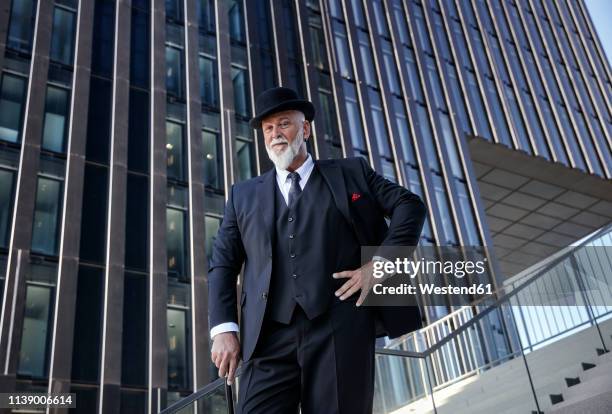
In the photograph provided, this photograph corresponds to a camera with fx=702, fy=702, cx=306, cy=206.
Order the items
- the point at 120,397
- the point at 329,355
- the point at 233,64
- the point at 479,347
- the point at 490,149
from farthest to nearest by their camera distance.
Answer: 1. the point at 490,149
2. the point at 233,64
3. the point at 120,397
4. the point at 479,347
5. the point at 329,355

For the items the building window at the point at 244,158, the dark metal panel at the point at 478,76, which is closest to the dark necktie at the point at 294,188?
the building window at the point at 244,158

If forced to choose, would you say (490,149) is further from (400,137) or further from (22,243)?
(22,243)

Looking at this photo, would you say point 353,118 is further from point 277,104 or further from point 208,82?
point 277,104

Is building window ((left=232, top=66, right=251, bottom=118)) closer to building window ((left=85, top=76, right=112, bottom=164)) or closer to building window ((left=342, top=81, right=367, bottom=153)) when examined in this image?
building window ((left=85, top=76, right=112, bottom=164))

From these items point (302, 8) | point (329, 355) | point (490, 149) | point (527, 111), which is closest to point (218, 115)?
point (302, 8)

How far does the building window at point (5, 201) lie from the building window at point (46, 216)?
0.54 meters

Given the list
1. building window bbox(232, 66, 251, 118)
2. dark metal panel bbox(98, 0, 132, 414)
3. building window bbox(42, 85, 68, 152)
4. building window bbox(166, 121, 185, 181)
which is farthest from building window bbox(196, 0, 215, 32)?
building window bbox(42, 85, 68, 152)

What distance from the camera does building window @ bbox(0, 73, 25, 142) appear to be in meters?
15.9

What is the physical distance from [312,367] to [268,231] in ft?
1.90

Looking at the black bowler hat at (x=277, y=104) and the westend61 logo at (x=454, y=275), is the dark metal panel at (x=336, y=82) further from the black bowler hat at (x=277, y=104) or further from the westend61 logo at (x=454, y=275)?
the black bowler hat at (x=277, y=104)

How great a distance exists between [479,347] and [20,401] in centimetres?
859

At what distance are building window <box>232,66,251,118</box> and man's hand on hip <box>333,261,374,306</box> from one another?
18.1 metres

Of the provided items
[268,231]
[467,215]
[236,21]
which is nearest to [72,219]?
[236,21]

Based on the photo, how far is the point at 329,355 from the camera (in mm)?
2520
